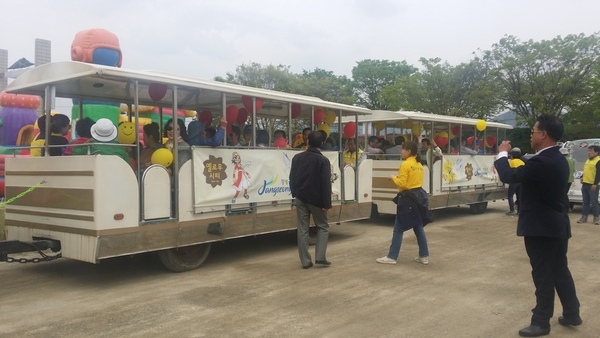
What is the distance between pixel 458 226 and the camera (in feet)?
36.8

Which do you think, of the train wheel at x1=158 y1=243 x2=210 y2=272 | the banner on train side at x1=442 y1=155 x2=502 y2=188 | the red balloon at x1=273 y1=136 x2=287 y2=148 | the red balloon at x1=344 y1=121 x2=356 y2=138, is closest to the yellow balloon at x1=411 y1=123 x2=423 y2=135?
the banner on train side at x1=442 y1=155 x2=502 y2=188

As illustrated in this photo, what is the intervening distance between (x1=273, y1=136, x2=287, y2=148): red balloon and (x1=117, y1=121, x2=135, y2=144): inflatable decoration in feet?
8.78

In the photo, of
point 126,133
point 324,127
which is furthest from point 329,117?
point 126,133

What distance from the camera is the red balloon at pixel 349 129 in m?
9.79

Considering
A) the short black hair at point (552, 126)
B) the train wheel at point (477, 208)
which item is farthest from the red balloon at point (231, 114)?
the train wheel at point (477, 208)

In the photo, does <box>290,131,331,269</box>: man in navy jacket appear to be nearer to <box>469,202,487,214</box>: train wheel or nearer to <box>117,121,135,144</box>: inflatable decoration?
<box>117,121,135,144</box>: inflatable decoration

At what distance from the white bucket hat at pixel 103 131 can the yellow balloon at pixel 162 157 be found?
1.94 ft

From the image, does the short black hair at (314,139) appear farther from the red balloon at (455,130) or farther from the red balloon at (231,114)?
the red balloon at (455,130)

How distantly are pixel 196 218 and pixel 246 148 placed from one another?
1337 millimetres

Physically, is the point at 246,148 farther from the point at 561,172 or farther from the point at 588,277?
the point at 588,277

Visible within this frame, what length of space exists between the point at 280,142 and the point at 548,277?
4922 mm

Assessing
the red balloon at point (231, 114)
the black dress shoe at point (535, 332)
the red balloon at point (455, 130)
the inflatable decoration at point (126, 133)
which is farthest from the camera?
the red balloon at point (455, 130)

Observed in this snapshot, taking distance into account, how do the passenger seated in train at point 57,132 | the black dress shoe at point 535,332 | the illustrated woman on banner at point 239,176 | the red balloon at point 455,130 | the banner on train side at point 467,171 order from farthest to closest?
the red balloon at point 455,130 → the banner on train side at point 467,171 → the illustrated woman on banner at point 239,176 → the passenger seated in train at point 57,132 → the black dress shoe at point 535,332

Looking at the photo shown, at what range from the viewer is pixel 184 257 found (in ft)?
22.4
